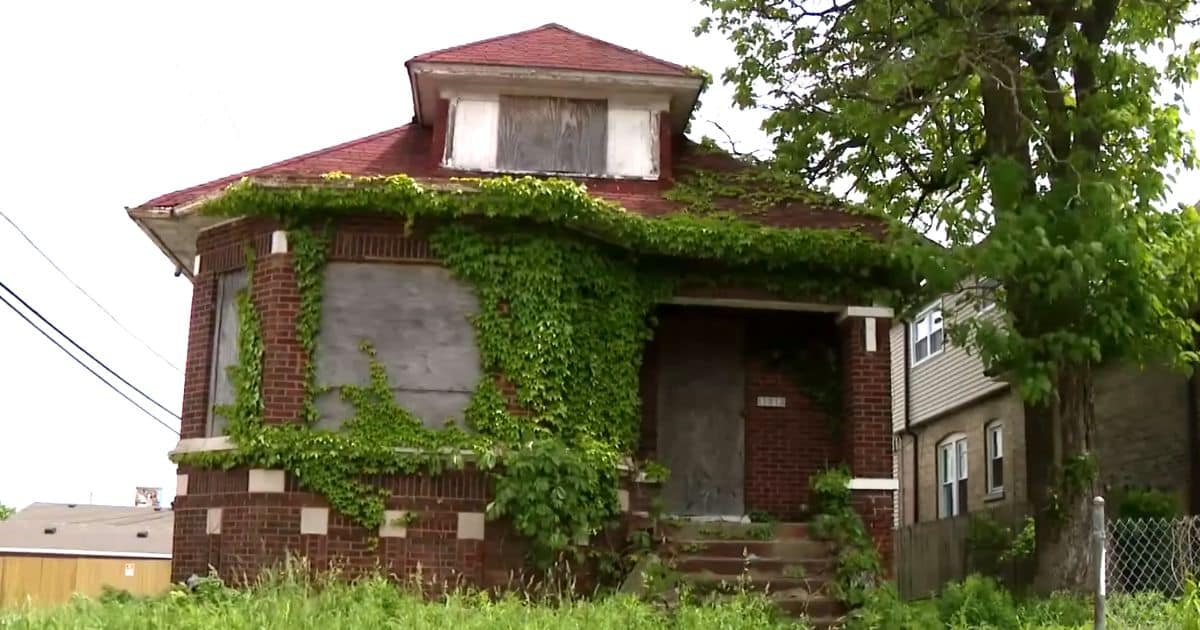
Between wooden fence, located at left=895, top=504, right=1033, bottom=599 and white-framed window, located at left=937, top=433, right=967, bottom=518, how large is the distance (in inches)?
95.0

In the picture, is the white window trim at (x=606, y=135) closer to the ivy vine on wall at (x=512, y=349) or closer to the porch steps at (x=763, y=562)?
the ivy vine on wall at (x=512, y=349)

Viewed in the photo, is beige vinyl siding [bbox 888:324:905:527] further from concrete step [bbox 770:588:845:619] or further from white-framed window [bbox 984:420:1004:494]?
concrete step [bbox 770:588:845:619]

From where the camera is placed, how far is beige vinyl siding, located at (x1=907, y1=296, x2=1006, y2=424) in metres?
24.4

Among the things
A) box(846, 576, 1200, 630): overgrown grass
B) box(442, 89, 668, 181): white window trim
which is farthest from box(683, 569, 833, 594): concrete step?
box(442, 89, 668, 181): white window trim

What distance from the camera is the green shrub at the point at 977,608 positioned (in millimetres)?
11234

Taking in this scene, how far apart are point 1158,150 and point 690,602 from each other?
718cm

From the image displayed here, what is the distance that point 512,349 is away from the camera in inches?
499

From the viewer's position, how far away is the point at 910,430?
29.1 m

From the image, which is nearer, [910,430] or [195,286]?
[195,286]

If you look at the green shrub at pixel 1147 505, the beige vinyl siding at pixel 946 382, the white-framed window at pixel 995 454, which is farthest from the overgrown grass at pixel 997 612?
A: the white-framed window at pixel 995 454

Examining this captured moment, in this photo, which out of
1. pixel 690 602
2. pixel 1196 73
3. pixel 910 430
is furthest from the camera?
pixel 910 430

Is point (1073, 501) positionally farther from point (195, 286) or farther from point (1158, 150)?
point (195, 286)

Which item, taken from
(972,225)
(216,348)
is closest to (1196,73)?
(972,225)

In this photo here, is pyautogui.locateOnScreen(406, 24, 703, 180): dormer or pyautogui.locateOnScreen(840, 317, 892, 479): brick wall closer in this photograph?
pyautogui.locateOnScreen(840, 317, 892, 479): brick wall
